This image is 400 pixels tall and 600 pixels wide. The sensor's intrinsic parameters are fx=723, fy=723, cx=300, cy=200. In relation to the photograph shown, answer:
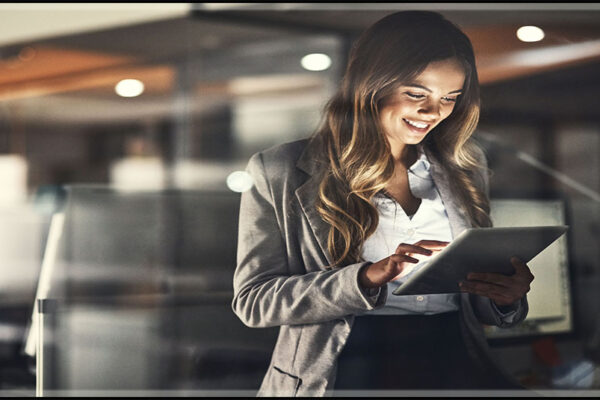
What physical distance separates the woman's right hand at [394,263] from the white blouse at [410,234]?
17mm

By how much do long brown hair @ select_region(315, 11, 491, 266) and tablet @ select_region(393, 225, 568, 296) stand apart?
136 millimetres

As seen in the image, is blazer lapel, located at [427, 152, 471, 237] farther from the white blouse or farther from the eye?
the eye

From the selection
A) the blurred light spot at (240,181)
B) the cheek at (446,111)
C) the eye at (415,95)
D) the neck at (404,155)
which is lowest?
the blurred light spot at (240,181)

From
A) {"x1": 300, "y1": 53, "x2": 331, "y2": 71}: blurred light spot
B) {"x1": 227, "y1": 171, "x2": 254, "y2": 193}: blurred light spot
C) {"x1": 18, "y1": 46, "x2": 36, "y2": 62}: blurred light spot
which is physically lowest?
{"x1": 227, "y1": 171, "x2": 254, "y2": 193}: blurred light spot

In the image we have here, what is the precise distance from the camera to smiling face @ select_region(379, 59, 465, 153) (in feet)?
6.29

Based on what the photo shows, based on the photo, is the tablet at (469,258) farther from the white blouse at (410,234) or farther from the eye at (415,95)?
the eye at (415,95)

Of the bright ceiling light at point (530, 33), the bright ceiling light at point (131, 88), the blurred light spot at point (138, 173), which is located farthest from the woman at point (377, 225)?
the bright ceiling light at point (131, 88)

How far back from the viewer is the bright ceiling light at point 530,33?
2.23 metres

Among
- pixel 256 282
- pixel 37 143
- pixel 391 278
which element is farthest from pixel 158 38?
pixel 391 278

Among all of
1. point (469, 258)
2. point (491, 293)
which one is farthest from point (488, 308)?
point (469, 258)

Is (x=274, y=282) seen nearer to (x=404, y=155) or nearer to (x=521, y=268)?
(x=404, y=155)

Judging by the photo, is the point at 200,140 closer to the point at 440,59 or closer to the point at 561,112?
the point at 440,59

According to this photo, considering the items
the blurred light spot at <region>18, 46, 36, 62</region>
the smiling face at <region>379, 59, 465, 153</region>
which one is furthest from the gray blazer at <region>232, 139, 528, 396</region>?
the blurred light spot at <region>18, 46, 36, 62</region>

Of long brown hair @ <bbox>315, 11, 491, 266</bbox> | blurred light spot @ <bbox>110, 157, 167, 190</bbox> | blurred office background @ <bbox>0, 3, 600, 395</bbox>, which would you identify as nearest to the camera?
long brown hair @ <bbox>315, 11, 491, 266</bbox>
